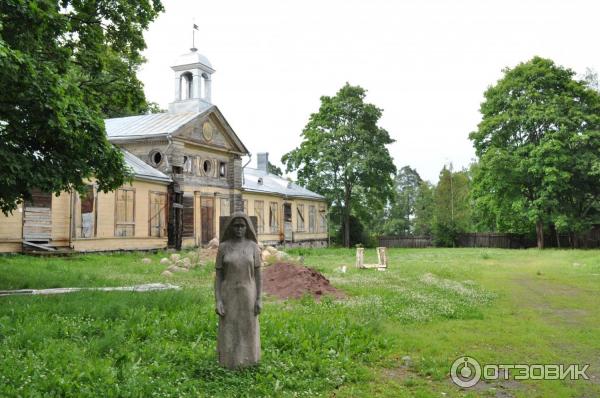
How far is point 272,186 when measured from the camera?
39.5m

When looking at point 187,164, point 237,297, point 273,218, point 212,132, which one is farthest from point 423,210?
point 237,297

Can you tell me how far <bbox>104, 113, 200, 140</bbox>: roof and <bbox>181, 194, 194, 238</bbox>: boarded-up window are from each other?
403 cm

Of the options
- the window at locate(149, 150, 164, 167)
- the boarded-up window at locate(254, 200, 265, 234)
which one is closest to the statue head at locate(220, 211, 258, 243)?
the window at locate(149, 150, 164, 167)

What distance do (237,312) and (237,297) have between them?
0.19 m

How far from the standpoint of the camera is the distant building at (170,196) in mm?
20906

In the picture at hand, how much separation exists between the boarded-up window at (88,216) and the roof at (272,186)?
12.5 m

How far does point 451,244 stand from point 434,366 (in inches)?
1540

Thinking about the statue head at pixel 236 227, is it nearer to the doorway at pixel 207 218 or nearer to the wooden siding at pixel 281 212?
the doorway at pixel 207 218

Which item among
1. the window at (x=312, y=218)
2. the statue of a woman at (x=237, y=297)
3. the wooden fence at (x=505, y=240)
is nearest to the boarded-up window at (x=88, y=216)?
the statue of a woman at (x=237, y=297)

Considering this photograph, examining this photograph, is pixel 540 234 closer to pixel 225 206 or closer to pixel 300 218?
pixel 300 218

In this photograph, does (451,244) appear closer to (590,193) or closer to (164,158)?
(590,193)

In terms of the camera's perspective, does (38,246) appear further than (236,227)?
Yes

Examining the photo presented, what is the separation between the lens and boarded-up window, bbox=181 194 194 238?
2802cm

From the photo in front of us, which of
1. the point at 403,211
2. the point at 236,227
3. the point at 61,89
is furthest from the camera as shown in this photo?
the point at 403,211
